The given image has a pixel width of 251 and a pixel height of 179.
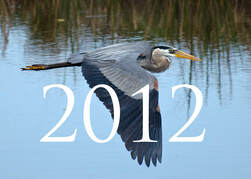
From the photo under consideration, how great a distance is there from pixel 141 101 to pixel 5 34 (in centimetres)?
405

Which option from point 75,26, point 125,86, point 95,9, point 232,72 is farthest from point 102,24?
point 125,86

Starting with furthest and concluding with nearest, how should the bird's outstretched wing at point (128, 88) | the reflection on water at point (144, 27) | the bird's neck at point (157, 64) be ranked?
the reflection on water at point (144, 27) → the bird's neck at point (157, 64) → the bird's outstretched wing at point (128, 88)

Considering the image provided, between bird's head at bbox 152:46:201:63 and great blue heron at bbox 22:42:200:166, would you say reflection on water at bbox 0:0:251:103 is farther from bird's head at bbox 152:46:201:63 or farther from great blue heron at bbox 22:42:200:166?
great blue heron at bbox 22:42:200:166

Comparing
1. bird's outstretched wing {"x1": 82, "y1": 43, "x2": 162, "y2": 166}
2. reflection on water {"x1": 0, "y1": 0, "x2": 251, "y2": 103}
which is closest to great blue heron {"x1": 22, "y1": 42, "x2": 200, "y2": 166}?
bird's outstretched wing {"x1": 82, "y1": 43, "x2": 162, "y2": 166}

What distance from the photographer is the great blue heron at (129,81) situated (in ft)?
13.4

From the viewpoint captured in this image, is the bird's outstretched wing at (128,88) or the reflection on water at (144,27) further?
the reflection on water at (144,27)

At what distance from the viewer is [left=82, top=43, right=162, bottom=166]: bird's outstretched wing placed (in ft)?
13.3

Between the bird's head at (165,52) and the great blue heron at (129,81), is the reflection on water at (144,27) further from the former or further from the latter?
the great blue heron at (129,81)

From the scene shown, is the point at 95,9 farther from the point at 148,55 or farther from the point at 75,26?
A: the point at 148,55

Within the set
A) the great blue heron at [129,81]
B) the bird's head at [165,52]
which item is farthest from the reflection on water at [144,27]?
the great blue heron at [129,81]

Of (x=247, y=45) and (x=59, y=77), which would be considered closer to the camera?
(x=59, y=77)

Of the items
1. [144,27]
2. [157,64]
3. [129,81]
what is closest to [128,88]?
[129,81]

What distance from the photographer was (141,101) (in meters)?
4.30

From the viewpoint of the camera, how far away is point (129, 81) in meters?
4.50
